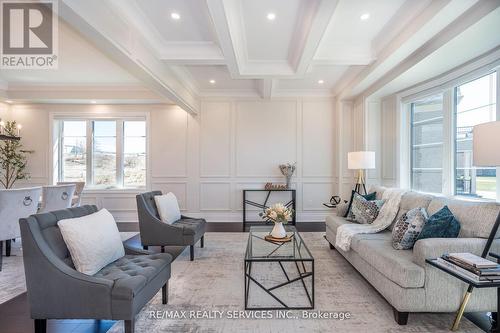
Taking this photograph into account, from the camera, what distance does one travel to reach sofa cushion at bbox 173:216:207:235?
3344mm

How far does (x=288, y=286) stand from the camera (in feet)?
8.71

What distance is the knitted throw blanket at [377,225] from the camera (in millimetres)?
3010

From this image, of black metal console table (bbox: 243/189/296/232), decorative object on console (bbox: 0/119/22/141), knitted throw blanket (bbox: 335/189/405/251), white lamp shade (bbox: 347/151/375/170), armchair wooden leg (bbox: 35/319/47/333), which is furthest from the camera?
black metal console table (bbox: 243/189/296/232)

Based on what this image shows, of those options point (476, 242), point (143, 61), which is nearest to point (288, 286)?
point (476, 242)

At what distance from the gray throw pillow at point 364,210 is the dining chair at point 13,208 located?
428 cm

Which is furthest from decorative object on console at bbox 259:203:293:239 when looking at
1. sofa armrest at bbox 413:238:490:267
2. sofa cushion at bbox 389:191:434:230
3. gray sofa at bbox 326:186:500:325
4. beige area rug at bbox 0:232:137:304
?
beige area rug at bbox 0:232:137:304

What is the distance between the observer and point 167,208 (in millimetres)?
3652

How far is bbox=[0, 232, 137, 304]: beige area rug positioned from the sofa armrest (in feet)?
12.4

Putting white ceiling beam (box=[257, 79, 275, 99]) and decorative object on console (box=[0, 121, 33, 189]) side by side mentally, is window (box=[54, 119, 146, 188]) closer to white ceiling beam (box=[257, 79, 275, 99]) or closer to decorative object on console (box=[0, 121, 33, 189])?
decorative object on console (box=[0, 121, 33, 189])

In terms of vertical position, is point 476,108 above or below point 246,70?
below

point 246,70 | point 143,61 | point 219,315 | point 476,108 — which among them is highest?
point 246,70

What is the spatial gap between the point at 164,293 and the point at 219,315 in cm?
55

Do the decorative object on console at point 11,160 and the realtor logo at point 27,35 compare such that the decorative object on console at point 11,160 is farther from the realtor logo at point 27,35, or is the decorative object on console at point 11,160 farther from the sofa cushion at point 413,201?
the sofa cushion at point 413,201

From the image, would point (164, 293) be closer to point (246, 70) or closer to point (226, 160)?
point (246, 70)
